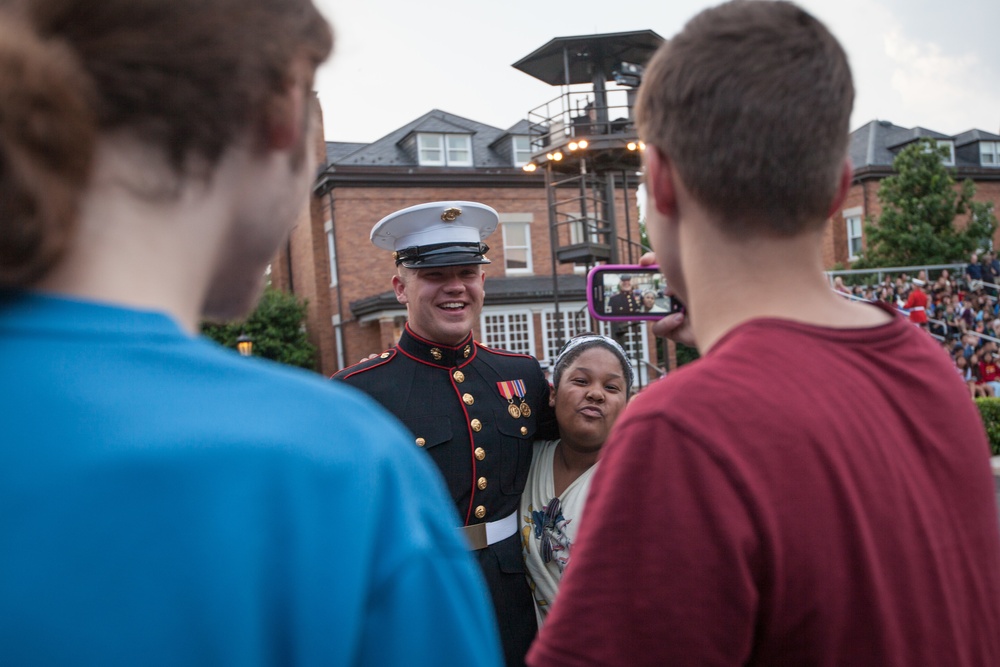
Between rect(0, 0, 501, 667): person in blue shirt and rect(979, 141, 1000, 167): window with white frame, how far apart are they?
3724cm

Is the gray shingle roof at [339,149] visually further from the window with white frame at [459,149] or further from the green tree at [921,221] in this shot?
the green tree at [921,221]

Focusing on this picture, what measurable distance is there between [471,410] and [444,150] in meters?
22.2

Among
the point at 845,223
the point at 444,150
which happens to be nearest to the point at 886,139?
the point at 845,223

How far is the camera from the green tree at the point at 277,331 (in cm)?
2223

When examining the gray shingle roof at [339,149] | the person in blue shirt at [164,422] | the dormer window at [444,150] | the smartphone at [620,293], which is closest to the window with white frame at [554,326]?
the dormer window at [444,150]

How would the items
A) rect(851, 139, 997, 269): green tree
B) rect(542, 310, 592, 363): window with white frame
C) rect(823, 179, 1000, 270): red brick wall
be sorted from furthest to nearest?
1. rect(823, 179, 1000, 270): red brick wall
2. rect(851, 139, 997, 269): green tree
3. rect(542, 310, 592, 363): window with white frame

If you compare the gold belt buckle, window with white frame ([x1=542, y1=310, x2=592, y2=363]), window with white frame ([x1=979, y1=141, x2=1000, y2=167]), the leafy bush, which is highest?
window with white frame ([x1=979, y1=141, x2=1000, y2=167])

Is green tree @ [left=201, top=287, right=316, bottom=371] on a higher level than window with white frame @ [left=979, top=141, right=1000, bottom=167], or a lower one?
lower

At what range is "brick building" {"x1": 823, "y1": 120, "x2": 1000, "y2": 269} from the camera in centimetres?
2797

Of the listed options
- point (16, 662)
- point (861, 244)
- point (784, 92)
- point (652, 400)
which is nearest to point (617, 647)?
point (652, 400)

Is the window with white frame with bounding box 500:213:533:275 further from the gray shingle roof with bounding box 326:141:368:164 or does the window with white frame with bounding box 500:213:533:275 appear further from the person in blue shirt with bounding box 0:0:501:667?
the person in blue shirt with bounding box 0:0:501:667

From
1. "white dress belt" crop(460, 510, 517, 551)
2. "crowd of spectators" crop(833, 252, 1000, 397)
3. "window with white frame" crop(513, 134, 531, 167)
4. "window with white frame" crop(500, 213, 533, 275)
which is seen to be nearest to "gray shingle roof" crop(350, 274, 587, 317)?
"window with white frame" crop(500, 213, 533, 275)

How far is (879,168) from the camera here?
28047mm

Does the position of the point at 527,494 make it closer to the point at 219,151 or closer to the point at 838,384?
the point at 838,384
